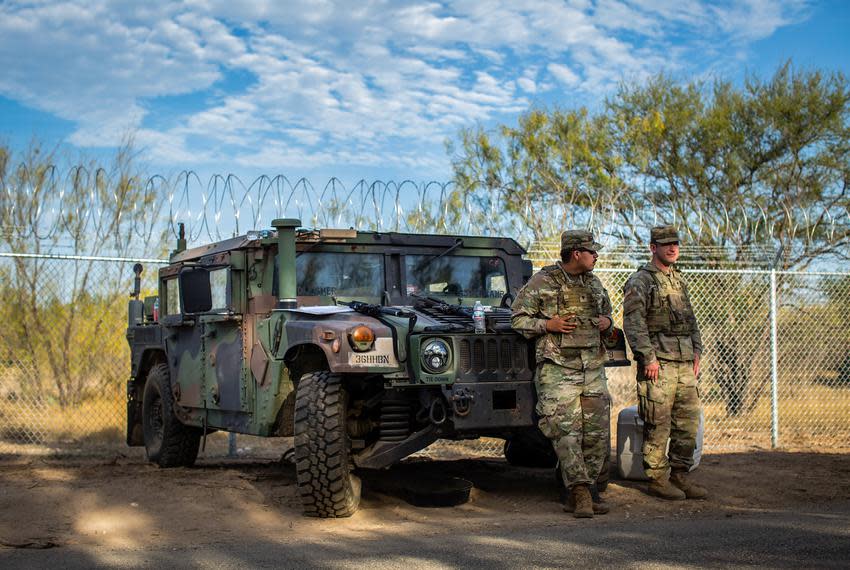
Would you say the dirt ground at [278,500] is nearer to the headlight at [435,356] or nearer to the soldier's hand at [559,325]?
the headlight at [435,356]

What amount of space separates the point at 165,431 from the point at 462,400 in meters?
3.79

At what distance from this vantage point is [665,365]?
7.10m

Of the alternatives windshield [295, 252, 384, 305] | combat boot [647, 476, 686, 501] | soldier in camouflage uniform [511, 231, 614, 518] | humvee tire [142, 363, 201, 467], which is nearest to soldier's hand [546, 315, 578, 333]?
soldier in camouflage uniform [511, 231, 614, 518]

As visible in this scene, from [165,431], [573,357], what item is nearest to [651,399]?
[573,357]

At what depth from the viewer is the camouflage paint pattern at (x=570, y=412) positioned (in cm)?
635

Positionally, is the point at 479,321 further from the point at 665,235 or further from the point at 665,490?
the point at 665,490

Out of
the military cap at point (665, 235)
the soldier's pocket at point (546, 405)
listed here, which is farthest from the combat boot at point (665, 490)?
the military cap at point (665, 235)

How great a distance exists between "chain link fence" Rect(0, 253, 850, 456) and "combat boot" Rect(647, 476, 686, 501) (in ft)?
10.8

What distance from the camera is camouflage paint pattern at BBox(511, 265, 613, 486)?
6.36 m

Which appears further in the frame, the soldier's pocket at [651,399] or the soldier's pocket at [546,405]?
the soldier's pocket at [651,399]

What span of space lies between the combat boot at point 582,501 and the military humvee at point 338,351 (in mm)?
518

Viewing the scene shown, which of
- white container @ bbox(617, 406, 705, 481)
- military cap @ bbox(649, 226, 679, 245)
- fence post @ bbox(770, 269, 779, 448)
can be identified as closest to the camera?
military cap @ bbox(649, 226, 679, 245)

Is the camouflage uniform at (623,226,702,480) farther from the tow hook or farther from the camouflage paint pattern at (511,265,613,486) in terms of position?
the tow hook

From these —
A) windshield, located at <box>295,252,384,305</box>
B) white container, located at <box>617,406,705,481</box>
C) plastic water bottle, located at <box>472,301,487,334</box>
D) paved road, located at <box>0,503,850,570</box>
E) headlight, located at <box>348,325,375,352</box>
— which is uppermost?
windshield, located at <box>295,252,384,305</box>
